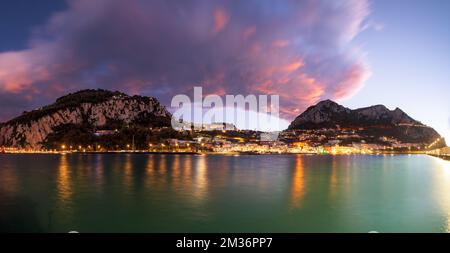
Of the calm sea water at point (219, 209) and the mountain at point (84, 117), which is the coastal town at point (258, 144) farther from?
the calm sea water at point (219, 209)

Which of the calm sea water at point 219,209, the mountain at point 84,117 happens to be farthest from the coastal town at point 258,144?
the calm sea water at point 219,209

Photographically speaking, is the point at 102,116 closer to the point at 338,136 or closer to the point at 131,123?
the point at 131,123

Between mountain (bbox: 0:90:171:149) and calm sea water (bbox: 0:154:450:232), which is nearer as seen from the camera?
calm sea water (bbox: 0:154:450:232)

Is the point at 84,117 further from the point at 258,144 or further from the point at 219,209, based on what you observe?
the point at 219,209

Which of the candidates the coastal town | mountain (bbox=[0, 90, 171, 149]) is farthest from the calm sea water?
mountain (bbox=[0, 90, 171, 149])

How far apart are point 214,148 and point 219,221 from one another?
13052 centimetres

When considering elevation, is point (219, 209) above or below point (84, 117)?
below

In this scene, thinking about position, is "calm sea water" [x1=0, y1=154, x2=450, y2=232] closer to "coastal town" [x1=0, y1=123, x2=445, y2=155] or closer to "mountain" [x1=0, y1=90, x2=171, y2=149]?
"coastal town" [x1=0, y1=123, x2=445, y2=155]

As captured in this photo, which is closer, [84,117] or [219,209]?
[219,209]

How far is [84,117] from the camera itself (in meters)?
162

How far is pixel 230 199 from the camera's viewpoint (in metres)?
25.1

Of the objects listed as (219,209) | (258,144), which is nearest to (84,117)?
(258,144)

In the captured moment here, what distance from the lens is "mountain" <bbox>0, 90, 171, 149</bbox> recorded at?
150 m
